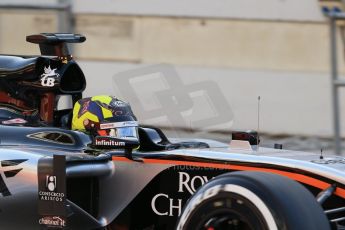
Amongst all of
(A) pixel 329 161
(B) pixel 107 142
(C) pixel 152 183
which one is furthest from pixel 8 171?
(A) pixel 329 161

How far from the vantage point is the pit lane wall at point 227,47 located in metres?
11.3

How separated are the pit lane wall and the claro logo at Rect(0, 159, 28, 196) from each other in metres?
5.39

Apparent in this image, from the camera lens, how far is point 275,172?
5016 millimetres

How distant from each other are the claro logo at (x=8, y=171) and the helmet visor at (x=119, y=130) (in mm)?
648

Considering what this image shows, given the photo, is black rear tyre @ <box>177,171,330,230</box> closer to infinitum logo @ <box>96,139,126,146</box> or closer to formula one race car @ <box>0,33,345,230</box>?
formula one race car @ <box>0,33,345,230</box>

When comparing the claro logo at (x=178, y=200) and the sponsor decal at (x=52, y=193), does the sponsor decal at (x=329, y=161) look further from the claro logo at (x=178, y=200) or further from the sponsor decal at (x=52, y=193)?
the sponsor decal at (x=52, y=193)

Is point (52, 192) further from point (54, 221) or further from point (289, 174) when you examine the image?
point (289, 174)

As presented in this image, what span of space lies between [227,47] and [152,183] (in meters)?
6.71

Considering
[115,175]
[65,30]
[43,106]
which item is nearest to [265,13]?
[65,30]

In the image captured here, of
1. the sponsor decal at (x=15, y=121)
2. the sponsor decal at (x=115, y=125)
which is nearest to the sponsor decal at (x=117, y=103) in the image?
the sponsor decal at (x=115, y=125)

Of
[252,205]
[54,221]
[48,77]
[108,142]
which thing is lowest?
[54,221]

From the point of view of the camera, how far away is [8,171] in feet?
17.6

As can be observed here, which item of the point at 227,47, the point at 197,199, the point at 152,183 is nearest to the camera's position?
the point at 197,199

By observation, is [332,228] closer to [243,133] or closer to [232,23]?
[243,133]
